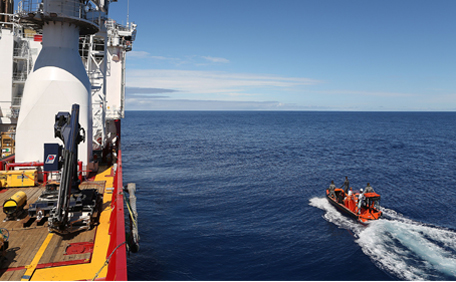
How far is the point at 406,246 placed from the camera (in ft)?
61.9

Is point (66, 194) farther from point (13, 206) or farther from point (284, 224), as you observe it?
point (284, 224)

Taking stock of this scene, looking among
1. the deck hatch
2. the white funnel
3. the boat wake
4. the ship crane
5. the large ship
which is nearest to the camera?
the large ship

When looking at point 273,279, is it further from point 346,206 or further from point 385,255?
point 346,206

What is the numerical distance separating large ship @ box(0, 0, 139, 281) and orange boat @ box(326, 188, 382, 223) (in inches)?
659

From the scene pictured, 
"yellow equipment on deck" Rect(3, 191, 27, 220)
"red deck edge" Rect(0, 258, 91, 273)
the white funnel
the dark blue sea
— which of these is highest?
the white funnel

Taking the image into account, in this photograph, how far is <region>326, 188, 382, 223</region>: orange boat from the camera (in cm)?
2309

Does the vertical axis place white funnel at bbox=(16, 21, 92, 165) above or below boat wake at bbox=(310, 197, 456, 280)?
above

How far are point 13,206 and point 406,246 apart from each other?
825 inches

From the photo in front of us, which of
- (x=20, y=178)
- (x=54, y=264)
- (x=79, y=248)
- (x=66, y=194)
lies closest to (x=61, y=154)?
(x=66, y=194)

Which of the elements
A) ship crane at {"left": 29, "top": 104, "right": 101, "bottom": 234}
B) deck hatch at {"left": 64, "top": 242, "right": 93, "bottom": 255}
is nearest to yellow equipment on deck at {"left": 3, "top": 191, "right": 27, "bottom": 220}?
ship crane at {"left": 29, "top": 104, "right": 101, "bottom": 234}

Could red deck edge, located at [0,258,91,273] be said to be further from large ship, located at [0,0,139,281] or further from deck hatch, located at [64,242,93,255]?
deck hatch, located at [64,242,93,255]

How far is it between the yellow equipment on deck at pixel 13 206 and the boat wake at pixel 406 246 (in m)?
17.9

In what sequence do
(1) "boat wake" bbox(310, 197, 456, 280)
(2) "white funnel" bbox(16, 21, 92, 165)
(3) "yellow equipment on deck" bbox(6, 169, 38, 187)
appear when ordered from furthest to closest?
1. (2) "white funnel" bbox(16, 21, 92, 165)
2. (1) "boat wake" bbox(310, 197, 456, 280)
3. (3) "yellow equipment on deck" bbox(6, 169, 38, 187)

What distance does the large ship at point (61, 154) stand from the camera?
9.59 metres
